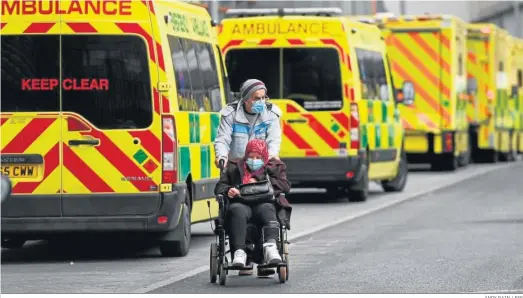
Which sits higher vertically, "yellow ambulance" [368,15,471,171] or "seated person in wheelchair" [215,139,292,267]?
"seated person in wheelchair" [215,139,292,267]

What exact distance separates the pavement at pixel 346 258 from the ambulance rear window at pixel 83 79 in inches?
50.2

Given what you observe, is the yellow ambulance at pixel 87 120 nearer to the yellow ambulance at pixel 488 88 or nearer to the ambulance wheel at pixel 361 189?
the ambulance wheel at pixel 361 189

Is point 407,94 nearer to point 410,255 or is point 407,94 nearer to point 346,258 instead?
point 410,255

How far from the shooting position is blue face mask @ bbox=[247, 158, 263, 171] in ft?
40.7

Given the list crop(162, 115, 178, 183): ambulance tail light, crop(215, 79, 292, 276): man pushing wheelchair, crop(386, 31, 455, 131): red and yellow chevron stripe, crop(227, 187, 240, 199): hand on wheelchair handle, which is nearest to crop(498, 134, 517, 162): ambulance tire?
crop(386, 31, 455, 131): red and yellow chevron stripe

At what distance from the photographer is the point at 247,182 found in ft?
40.7

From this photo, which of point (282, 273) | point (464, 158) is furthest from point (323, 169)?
point (464, 158)

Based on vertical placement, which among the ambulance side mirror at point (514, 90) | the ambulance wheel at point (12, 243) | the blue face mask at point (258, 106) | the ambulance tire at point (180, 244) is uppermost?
the blue face mask at point (258, 106)

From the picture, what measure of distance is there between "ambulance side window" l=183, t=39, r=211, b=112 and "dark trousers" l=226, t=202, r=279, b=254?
10.6 feet

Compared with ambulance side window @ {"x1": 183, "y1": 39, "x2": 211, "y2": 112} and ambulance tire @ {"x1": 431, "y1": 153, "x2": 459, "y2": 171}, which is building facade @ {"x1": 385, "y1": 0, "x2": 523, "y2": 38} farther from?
ambulance side window @ {"x1": 183, "y1": 39, "x2": 211, "y2": 112}

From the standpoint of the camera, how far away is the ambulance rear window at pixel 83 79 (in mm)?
14375

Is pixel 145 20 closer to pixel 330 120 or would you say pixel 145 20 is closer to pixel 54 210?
pixel 54 210

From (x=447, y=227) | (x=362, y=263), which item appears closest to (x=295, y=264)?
(x=362, y=263)

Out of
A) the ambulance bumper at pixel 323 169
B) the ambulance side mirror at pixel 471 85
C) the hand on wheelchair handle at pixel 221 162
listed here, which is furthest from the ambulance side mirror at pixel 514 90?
the hand on wheelchair handle at pixel 221 162
